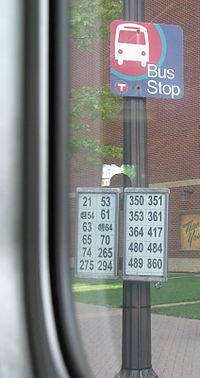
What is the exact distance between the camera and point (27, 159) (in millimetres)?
1864

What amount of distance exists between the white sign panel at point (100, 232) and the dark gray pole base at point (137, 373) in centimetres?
77

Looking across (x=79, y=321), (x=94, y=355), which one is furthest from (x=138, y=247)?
(x=79, y=321)

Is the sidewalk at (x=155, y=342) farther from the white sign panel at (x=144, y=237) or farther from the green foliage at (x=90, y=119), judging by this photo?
the green foliage at (x=90, y=119)

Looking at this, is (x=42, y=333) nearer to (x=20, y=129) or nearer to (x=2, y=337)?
(x=2, y=337)

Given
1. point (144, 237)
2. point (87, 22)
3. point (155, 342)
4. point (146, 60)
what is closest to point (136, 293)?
point (144, 237)

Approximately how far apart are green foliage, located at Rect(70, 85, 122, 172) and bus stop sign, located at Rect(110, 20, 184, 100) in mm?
143

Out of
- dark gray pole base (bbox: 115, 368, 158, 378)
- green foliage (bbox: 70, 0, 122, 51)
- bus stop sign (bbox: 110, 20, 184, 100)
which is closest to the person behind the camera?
green foliage (bbox: 70, 0, 122, 51)

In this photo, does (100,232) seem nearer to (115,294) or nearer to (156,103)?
(115,294)

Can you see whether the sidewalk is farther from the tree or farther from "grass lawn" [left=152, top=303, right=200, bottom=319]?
the tree

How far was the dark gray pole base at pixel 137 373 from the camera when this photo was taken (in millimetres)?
4121

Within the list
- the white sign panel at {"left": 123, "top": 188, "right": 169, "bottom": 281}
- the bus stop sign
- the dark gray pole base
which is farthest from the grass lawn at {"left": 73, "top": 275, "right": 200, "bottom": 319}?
the bus stop sign

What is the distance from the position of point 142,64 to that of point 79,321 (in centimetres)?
220

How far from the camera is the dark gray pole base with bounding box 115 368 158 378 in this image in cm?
412

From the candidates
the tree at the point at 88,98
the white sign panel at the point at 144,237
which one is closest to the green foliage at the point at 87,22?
the tree at the point at 88,98
